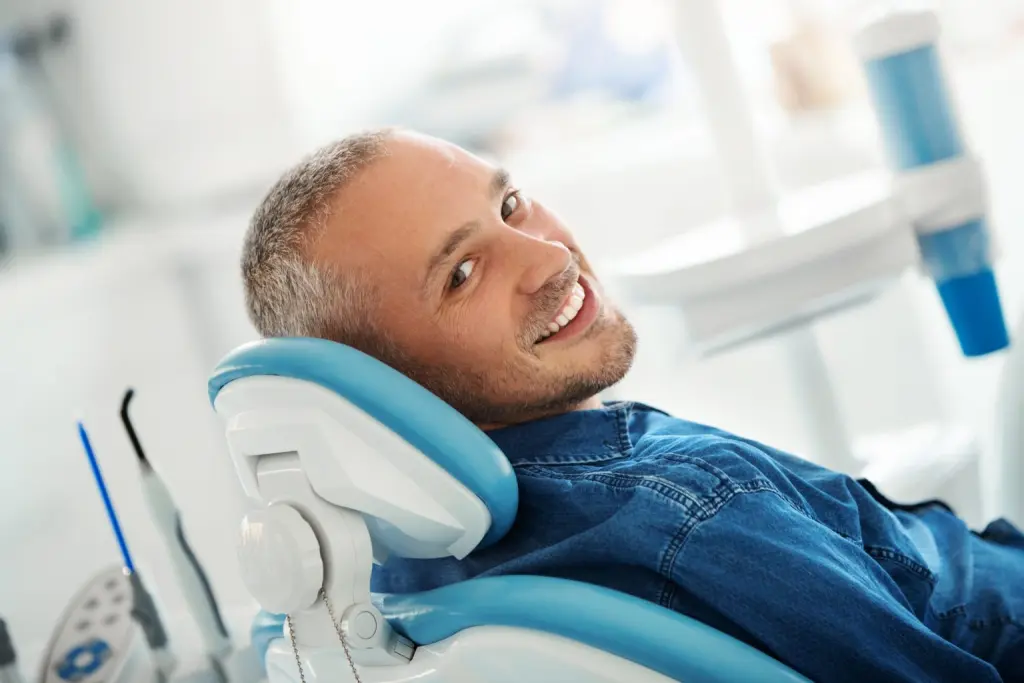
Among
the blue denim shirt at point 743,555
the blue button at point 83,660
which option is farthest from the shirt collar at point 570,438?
the blue button at point 83,660

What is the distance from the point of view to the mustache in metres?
1.00

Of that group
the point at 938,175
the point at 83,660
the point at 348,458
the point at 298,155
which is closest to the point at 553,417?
the point at 348,458

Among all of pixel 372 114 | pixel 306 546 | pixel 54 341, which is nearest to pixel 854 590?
pixel 306 546

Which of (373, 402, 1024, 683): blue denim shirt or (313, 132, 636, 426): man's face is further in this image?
(313, 132, 636, 426): man's face

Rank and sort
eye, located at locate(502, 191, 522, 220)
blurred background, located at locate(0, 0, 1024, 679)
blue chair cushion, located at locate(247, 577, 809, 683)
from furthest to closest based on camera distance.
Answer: blurred background, located at locate(0, 0, 1024, 679) < eye, located at locate(502, 191, 522, 220) < blue chair cushion, located at locate(247, 577, 809, 683)

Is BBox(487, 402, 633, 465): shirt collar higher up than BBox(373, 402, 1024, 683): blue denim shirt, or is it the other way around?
BBox(487, 402, 633, 465): shirt collar

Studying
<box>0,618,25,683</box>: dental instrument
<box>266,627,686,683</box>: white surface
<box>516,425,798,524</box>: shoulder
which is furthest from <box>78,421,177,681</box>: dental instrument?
<box>516,425,798,524</box>: shoulder

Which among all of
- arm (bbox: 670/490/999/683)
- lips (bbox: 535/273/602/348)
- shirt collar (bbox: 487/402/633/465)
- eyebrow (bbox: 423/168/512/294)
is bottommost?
arm (bbox: 670/490/999/683)

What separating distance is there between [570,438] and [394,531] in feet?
0.60

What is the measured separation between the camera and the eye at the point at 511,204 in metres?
1.08

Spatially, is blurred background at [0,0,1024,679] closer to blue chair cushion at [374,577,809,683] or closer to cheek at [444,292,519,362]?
cheek at [444,292,519,362]

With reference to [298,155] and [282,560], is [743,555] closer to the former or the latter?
[282,560]

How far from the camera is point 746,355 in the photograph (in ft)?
6.89

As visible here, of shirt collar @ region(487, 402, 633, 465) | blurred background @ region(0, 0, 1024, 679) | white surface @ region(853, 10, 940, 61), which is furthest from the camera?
blurred background @ region(0, 0, 1024, 679)
